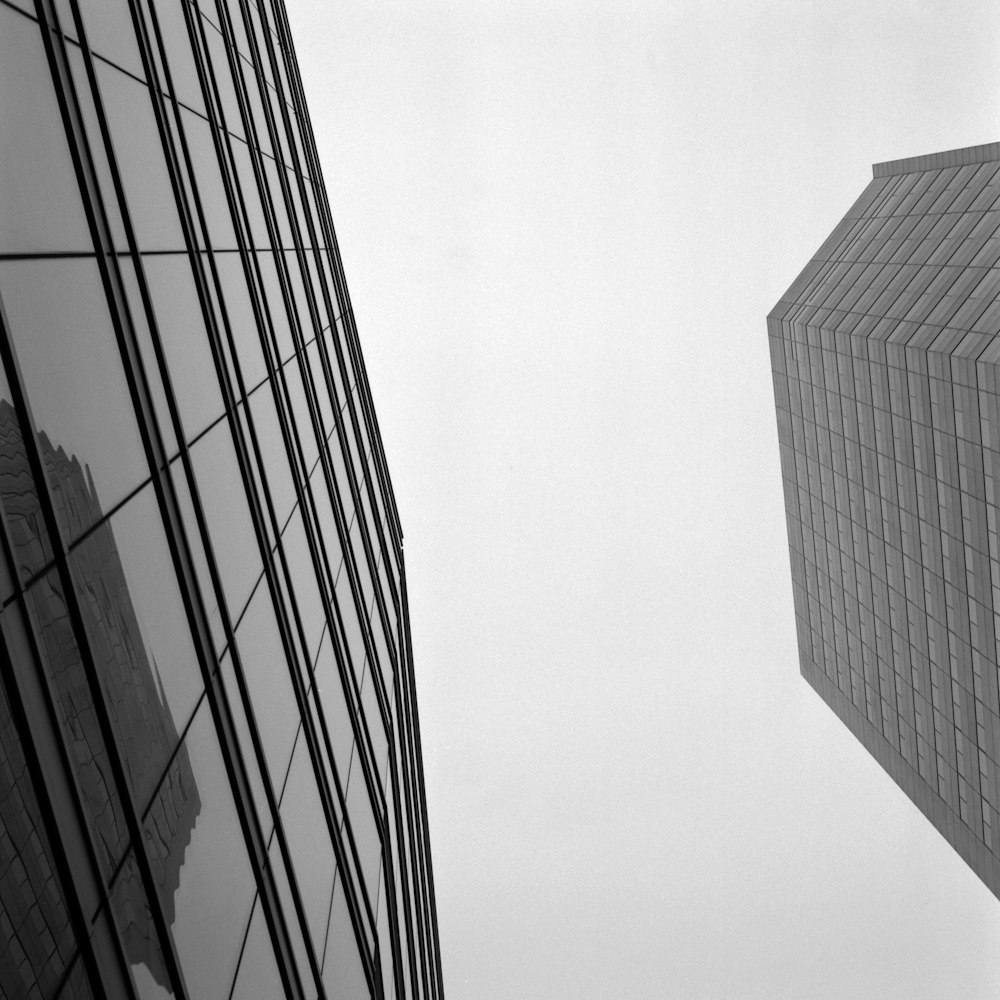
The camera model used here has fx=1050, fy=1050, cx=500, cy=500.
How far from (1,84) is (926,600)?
177ft

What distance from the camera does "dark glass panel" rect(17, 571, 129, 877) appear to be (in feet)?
24.5

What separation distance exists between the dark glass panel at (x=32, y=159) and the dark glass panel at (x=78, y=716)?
2774 millimetres

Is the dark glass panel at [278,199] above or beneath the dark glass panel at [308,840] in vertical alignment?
above

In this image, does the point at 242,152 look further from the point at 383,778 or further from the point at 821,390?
the point at 821,390

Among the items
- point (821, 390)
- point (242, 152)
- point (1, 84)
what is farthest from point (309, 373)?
point (821, 390)

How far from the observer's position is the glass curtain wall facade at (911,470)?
154ft

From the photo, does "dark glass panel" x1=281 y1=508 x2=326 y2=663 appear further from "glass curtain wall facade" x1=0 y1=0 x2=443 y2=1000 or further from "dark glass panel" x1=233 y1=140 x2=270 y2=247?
"dark glass panel" x1=233 y1=140 x2=270 y2=247

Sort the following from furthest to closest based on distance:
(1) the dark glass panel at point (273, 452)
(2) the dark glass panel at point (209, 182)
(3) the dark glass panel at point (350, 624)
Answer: (3) the dark glass panel at point (350, 624), (1) the dark glass panel at point (273, 452), (2) the dark glass panel at point (209, 182)

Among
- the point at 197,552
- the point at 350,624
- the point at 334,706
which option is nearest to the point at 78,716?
the point at 197,552

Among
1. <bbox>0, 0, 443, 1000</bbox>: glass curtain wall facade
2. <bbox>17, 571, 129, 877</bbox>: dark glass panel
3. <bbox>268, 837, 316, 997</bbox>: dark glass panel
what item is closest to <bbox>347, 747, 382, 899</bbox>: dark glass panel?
<bbox>0, 0, 443, 1000</bbox>: glass curtain wall facade

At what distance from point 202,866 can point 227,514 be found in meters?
5.05

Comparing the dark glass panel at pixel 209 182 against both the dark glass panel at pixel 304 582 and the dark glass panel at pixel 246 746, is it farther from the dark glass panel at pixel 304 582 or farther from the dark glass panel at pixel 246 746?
the dark glass panel at pixel 246 746

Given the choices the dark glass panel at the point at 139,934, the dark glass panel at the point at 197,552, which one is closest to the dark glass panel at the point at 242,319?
the dark glass panel at the point at 197,552

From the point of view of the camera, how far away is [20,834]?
6633 millimetres
